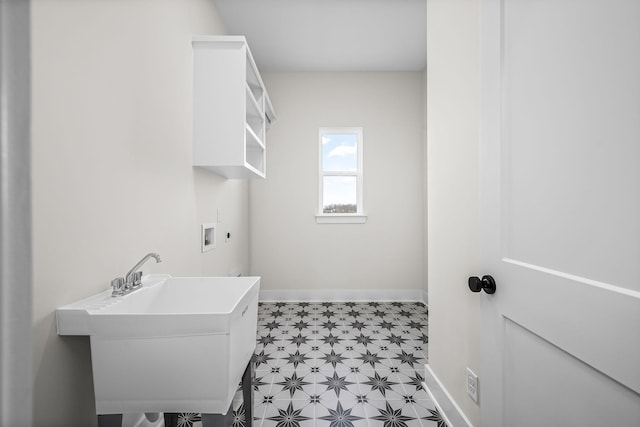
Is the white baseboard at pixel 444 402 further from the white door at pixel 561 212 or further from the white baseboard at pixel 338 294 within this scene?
the white baseboard at pixel 338 294

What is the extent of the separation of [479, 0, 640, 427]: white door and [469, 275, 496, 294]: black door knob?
0.09 ft

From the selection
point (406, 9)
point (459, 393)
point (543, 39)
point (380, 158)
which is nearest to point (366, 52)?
point (406, 9)

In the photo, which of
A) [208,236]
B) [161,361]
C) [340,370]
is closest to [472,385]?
[340,370]

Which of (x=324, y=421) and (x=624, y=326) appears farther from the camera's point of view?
(x=324, y=421)

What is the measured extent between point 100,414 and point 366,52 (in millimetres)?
3427

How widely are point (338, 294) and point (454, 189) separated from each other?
2.41 meters

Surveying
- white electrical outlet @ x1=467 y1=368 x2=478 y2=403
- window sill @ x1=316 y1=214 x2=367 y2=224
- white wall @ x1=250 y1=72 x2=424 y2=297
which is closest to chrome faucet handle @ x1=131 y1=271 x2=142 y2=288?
white electrical outlet @ x1=467 y1=368 x2=478 y2=403

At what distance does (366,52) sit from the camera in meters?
3.10

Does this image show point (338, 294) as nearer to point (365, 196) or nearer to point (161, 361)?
point (365, 196)

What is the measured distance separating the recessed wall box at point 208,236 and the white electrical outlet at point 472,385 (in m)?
1.77

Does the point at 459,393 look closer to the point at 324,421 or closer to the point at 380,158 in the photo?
the point at 324,421

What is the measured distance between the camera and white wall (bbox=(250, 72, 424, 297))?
3494 millimetres

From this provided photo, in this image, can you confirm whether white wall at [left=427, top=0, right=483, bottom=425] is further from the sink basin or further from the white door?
the sink basin

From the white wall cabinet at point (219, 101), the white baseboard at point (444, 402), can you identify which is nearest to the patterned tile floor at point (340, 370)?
the white baseboard at point (444, 402)
